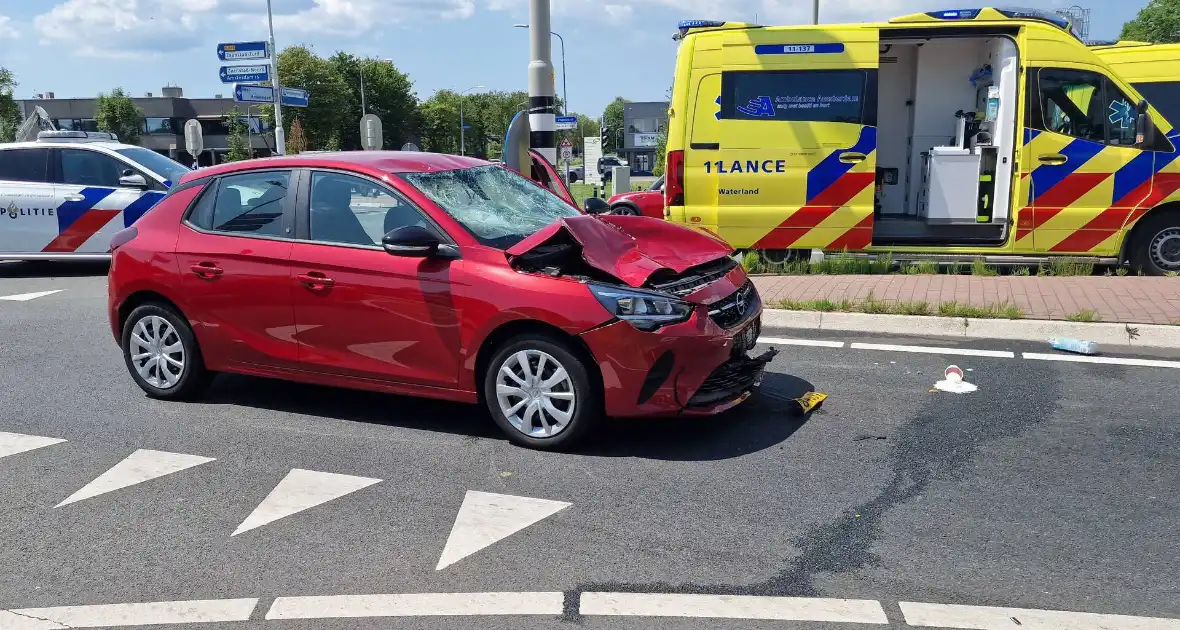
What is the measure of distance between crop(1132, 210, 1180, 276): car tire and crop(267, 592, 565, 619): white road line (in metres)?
8.69

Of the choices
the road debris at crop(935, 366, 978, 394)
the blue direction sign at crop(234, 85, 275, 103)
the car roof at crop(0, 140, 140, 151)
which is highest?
the blue direction sign at crop(234, 85, 275, 103)

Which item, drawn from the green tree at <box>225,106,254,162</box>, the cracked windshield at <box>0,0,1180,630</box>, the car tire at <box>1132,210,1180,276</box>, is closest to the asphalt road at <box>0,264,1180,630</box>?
the cracked windshield at <box>0,0,1180,630</box>

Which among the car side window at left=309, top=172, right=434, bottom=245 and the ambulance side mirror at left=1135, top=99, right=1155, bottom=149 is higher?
the ambulance side mirror at left=1135, top=99, right=1155, bottom=149

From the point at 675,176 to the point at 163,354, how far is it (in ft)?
19.3

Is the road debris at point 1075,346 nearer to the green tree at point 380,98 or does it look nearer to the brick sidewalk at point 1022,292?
the brick sidewalk at point 1022,292

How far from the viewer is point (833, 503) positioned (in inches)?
166

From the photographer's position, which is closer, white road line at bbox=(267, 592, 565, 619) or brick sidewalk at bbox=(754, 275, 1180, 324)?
white road line at bbox=(267, 592, 565, 619)

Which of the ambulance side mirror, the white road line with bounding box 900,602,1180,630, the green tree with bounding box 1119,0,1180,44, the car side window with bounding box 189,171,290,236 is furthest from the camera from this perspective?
the green tree with bounding box 1119,0,1180,44

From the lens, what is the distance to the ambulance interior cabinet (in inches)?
415

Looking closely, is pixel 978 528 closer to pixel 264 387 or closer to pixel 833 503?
pixel 833 503

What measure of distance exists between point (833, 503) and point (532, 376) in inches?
64.6

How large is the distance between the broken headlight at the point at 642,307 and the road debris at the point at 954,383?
86.4 inches

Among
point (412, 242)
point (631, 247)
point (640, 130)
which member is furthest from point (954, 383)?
point (640, 130)

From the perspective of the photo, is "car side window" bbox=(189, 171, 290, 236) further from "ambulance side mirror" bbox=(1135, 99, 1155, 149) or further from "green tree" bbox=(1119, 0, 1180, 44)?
"green tree" bbox=(1119, 0, 1180, 44)
